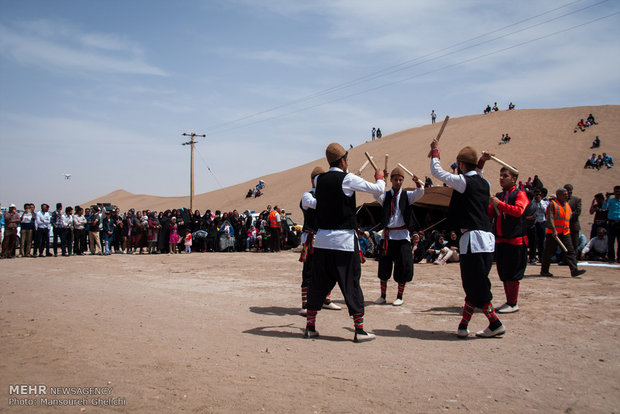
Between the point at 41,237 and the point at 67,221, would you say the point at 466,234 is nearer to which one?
the point at 67,221

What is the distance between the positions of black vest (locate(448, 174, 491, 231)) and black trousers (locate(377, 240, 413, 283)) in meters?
1.90

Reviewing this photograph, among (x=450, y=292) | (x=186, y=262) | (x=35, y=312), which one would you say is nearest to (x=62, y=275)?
(x=186, y=262)

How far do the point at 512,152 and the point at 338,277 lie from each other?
1517 inches

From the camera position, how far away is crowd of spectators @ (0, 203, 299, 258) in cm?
1664

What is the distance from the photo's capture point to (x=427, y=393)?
3.70m

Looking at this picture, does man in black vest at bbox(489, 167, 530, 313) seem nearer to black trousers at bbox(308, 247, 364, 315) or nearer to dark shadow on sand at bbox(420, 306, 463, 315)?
dark shadow on sand at bbox(420, 306, 463, 315)

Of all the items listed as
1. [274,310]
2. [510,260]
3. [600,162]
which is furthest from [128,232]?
[600,162]

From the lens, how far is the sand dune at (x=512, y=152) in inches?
1296

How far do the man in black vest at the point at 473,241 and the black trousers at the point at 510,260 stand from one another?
41.4 inches

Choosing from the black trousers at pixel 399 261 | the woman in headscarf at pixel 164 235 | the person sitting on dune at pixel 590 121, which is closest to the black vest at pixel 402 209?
the black trousers at pixel 399 261

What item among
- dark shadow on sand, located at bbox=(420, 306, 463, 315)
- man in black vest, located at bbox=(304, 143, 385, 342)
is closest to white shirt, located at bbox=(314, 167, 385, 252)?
man in black vest, located at bbox=(304, 143, 385, 342)

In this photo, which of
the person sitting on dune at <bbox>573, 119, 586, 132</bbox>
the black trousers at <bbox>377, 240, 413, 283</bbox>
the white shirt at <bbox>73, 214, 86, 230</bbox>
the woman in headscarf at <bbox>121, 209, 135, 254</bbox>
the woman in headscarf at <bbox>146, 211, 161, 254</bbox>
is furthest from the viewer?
the person sitting on dune at <bbox>573, 119, 586, 132</bbox>

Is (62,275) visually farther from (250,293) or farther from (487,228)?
(487,228)

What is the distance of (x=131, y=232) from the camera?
63.1 ft
